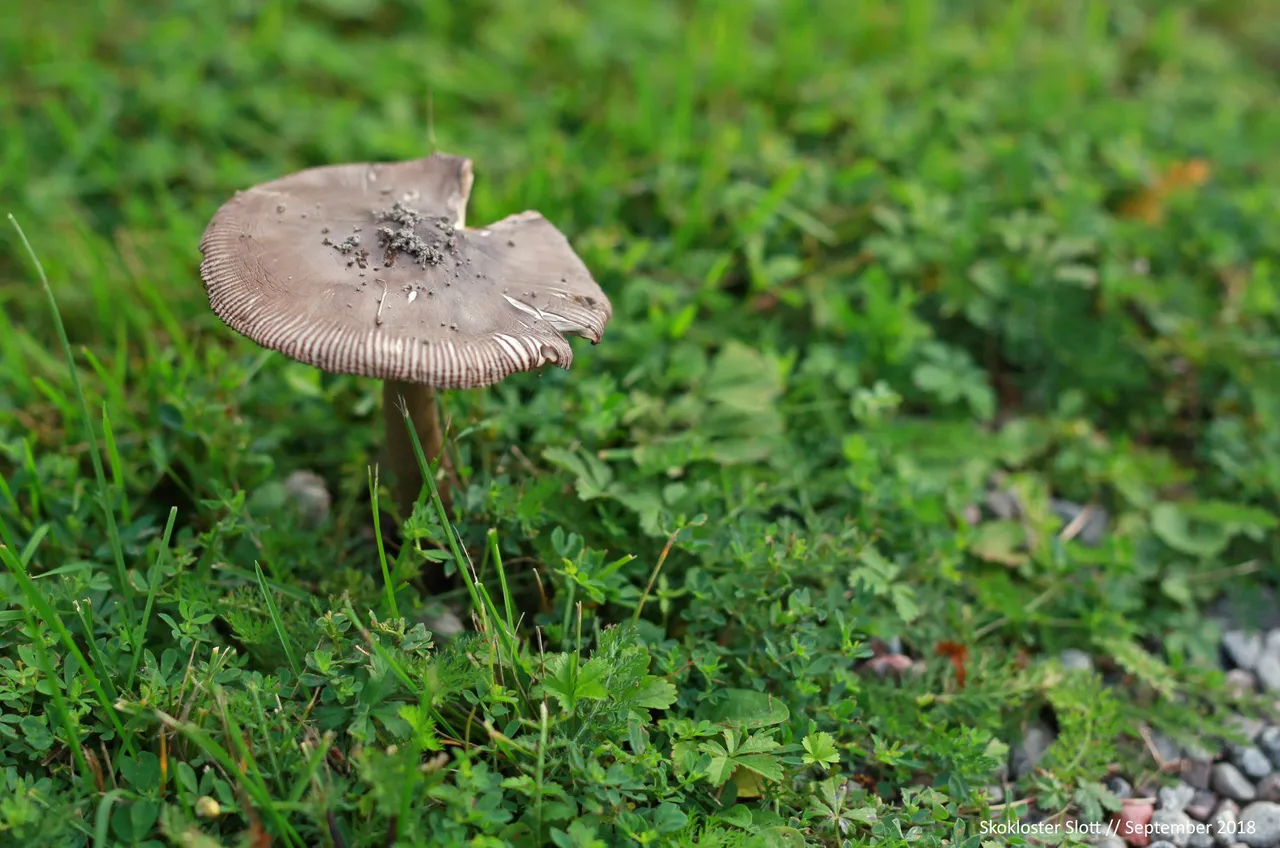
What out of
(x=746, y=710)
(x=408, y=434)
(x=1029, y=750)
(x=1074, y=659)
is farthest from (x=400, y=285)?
(x=1074, y=659)

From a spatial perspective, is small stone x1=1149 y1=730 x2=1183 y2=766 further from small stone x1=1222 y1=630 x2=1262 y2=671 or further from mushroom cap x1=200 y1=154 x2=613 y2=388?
mushroom cap x1=200 y1=154 x2=613 y2=388

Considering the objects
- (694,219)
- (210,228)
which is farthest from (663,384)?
(210,228)

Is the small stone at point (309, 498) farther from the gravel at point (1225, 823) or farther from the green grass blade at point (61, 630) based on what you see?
the gravel at point (1225, 823)

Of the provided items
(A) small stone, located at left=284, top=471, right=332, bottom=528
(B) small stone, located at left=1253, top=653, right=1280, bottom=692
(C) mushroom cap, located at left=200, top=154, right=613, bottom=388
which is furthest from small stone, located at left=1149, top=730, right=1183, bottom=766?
(A) small stone, located at left=284, top=471, right=332, bottom=528

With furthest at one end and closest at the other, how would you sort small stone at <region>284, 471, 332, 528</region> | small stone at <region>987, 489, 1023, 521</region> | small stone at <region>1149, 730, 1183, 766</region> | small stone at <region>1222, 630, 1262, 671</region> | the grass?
small stone at <region>987, 489, 1023, 521</region>
small stone at <region>1222, 630, 1262, 671</region>
small stone at <region>284, 471, 332, 528</region>
small stone at <region>1149, 730, 1183, 766</region>
the grass

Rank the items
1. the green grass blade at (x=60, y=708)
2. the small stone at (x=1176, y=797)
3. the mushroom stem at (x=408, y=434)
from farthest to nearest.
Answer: the small stone at (x=1176, y=797) < the mushroom stem at (x=408, y=434) < the green grass blade at (x=60, y=708)

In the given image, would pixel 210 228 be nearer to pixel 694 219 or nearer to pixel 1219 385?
pixel 694 219

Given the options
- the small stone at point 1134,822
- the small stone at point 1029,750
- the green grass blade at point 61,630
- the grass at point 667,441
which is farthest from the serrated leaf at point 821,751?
the green grass blade at point 61,630
